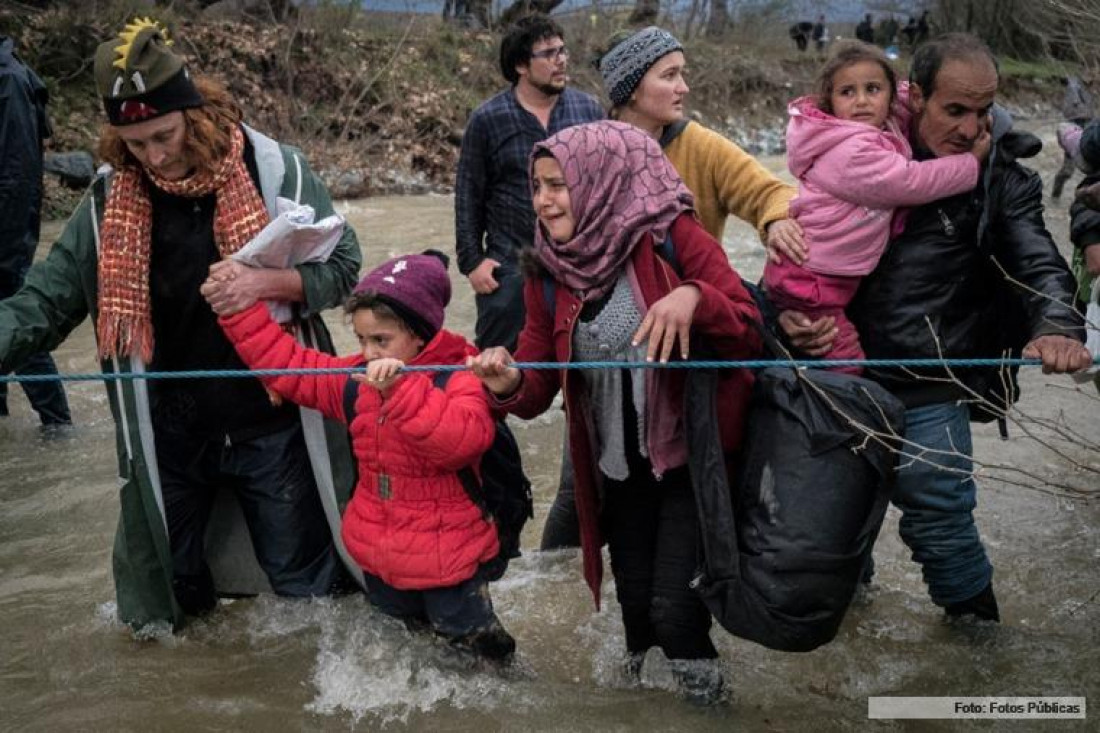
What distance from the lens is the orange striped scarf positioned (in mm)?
3471

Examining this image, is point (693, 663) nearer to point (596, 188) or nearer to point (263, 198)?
point (596, 188)

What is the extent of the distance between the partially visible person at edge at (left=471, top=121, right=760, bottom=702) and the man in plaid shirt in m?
1.98

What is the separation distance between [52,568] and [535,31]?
10.1ft

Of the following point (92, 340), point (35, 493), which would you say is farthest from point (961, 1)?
point (35, 493)

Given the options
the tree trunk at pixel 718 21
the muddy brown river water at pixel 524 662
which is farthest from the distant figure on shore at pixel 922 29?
the muddy brown river water at pixel 524 662

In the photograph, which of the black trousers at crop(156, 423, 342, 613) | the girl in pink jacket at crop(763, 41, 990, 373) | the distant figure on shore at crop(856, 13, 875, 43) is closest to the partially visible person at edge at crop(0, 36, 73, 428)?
the black trousers at crop(156, 423, 342, 613)

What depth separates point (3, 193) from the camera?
6199 mm

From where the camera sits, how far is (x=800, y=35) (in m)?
32.3

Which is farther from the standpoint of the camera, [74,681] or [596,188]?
[74,681]

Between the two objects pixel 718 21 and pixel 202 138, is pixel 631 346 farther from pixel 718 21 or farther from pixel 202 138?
pixel 718 21

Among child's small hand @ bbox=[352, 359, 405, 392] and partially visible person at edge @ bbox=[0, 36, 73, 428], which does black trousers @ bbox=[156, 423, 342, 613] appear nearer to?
child's small hand @ bbox=[352, 359, 405, 392]

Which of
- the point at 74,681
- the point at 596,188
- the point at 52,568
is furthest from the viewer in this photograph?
the point at 52,568

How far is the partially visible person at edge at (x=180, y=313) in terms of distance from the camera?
3.42 m

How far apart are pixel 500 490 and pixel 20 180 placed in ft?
13.1
